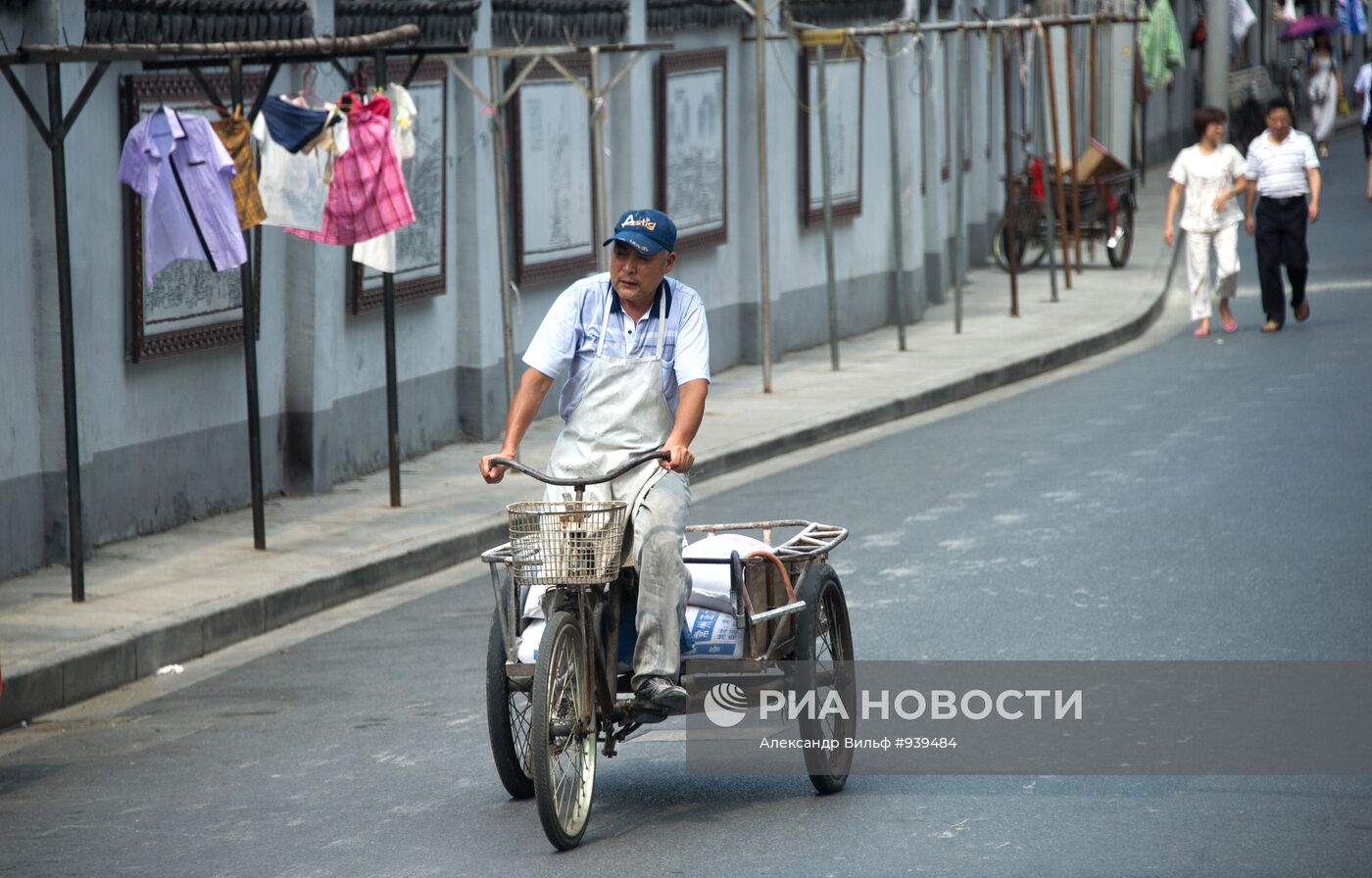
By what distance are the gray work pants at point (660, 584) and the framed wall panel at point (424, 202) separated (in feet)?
24.7

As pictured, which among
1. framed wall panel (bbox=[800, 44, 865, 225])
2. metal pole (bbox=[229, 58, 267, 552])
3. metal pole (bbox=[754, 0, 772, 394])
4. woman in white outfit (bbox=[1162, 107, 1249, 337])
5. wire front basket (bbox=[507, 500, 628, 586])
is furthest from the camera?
framed wall panel (bbox=[800, 44, 865, 225])

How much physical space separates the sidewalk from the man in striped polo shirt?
151cm

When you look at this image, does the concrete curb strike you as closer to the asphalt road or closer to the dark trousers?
the asphalt road

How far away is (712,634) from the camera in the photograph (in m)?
6.89

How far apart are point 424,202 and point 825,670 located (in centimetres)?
802

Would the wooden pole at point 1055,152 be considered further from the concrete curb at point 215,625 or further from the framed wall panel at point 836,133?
the concrete curb at point 215,625

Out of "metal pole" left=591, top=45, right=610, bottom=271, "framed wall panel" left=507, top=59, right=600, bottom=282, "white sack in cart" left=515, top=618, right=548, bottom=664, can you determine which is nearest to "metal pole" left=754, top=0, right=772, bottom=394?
"framed wall panel" left=507, top=59, right=600, bottom=282

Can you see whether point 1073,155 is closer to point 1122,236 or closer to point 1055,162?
point 1055,162

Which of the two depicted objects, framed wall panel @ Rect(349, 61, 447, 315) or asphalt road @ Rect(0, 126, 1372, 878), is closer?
asphalt road @ Rect(0, 126, 1372, 878)

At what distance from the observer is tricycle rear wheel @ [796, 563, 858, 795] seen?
6988 mm

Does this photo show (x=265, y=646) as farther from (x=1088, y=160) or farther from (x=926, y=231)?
(x=1088, y=160)

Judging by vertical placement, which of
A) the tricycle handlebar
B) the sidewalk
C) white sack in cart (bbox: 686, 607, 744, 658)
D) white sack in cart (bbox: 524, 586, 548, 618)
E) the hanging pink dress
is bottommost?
the sidewalk

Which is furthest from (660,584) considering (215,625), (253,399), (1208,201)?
(1208,201)

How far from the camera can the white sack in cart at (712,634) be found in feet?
22.6
